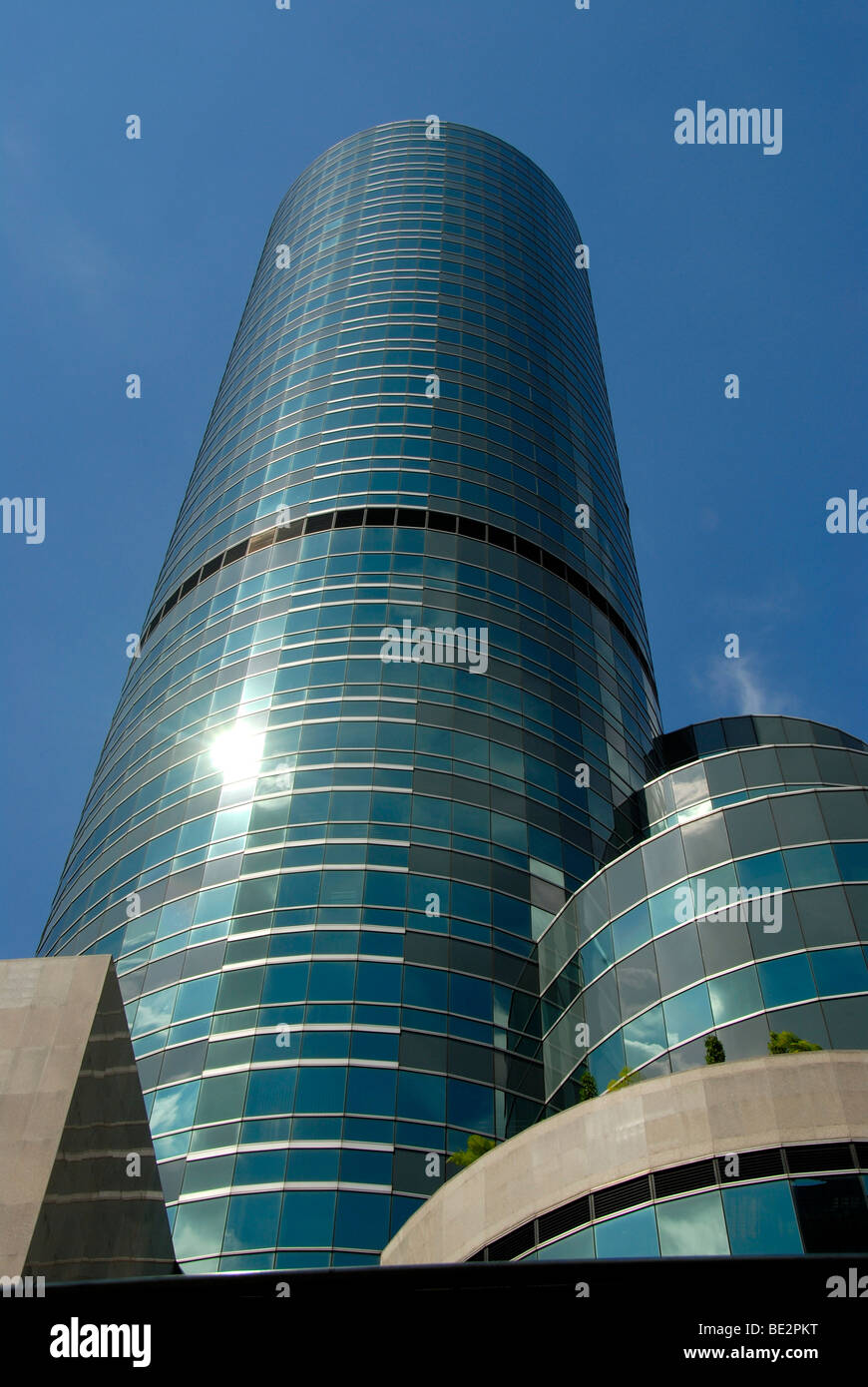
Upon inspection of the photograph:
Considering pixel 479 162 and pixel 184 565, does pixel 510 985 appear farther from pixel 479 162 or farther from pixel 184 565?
pixel 479 162

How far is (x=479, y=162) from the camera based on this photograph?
303 feet

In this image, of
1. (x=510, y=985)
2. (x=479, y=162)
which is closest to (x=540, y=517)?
(x=510, y=985)

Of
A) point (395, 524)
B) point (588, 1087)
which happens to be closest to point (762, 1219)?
point (588, 1087)

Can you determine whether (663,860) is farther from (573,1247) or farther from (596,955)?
(573,1247)

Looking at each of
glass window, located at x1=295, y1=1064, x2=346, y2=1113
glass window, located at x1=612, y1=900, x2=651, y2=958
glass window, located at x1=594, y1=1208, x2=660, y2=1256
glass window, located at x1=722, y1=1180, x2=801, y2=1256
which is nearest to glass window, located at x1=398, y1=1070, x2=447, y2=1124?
glass window, located at x1=295, y1=1064, x2=346, y2=1113

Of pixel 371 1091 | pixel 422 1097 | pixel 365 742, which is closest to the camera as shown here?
pixel 371 1091

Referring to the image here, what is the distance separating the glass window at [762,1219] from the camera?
64.7 ft

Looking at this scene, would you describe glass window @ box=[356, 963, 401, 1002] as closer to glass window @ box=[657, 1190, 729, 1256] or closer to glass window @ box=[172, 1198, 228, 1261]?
glass window @ box=[172, 1198, 228, 1261]

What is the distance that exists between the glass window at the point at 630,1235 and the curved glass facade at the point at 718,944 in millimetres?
4658

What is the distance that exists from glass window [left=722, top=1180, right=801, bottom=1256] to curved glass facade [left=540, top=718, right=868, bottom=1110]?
434cm

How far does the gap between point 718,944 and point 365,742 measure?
23143 mm

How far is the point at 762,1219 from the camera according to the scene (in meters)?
20.0

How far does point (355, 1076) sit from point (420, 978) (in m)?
4.42

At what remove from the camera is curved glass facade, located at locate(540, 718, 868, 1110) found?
2519cm
